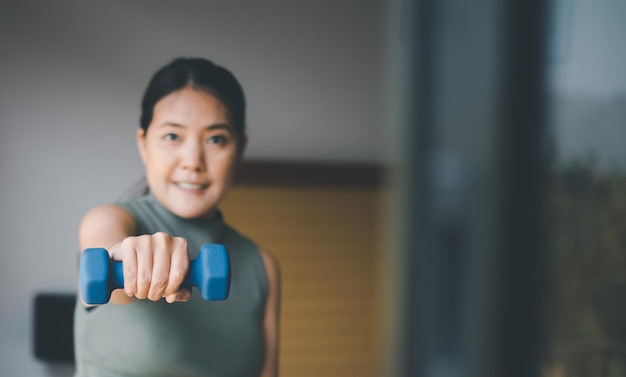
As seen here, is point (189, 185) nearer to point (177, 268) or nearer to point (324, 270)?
point (177, 268)

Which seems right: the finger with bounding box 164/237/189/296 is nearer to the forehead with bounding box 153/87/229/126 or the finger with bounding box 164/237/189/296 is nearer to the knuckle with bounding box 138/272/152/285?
the knuckle with bounding box 138/272/152/285

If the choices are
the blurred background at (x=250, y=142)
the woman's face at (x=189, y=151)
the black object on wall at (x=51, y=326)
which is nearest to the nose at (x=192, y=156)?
the woman's face at (x=189, y=151)

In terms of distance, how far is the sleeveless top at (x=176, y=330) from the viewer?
76 centimetres

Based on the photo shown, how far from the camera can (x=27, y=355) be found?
1750 millimetres

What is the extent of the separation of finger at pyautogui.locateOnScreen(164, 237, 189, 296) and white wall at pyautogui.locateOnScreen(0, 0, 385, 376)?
3.46ft

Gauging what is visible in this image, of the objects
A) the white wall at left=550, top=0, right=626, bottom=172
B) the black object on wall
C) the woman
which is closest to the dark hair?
the woman

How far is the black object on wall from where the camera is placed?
5.56 feet

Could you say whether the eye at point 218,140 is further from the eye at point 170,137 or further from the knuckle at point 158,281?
the knuckle at point 158,281

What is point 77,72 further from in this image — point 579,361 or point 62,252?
point 579,361

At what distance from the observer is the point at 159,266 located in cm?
58

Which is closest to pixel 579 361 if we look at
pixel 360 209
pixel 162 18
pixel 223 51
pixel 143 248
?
pixel 143 248

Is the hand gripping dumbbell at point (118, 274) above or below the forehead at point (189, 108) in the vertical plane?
below

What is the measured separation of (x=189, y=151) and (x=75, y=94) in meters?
1.03

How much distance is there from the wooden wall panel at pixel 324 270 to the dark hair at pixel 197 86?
111cm
